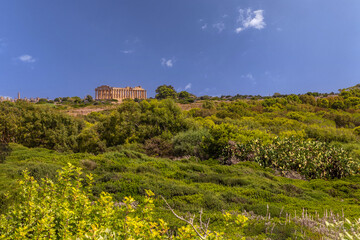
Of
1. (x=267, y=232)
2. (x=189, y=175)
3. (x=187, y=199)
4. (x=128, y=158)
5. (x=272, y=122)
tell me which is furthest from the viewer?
(x=272, y=122)

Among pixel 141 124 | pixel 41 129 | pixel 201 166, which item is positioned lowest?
pixel 201 166

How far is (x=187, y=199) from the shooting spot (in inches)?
238

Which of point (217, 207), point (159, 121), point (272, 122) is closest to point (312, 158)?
point (217, 207)

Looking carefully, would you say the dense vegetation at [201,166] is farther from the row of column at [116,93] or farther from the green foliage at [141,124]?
the row of column at [116,93]

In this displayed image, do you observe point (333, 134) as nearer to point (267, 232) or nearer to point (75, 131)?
point (267, 232)

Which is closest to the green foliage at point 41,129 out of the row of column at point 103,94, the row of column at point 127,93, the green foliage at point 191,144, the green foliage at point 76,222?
the green foliage at point 191,144

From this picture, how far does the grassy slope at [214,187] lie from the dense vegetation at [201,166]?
0.03 metres

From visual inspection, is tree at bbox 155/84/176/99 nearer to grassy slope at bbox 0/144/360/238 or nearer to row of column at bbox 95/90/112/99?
row of column at bbox 95/90/112/99

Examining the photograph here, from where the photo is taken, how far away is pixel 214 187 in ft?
23.8

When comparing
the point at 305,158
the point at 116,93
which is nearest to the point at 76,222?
the point at 305,158

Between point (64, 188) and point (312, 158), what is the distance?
9570mm

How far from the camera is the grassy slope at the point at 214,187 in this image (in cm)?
575

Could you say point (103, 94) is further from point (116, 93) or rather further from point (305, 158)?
point (305, 158)

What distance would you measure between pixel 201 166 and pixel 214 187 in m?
2.33
